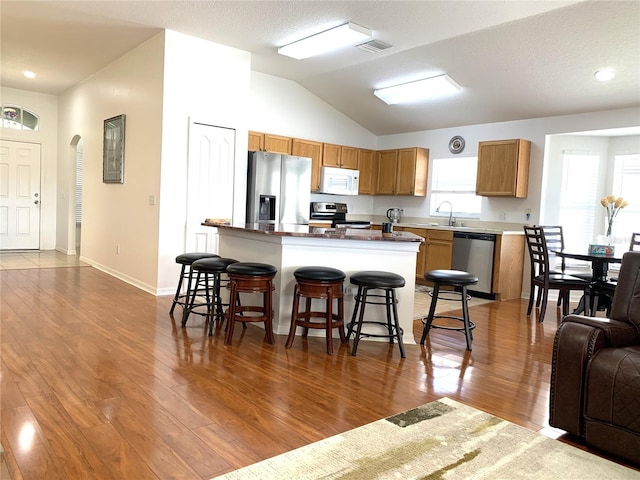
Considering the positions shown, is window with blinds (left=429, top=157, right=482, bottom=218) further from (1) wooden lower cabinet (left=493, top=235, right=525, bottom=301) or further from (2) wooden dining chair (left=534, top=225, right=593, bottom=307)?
(2) wooden dining chair (left=534, top=225, right=593, bottom=307)

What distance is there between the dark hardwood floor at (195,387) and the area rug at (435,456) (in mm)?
108

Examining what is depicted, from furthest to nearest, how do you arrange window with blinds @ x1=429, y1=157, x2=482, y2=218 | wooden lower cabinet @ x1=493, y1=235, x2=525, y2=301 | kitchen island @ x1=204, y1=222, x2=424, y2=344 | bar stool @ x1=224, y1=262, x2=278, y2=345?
window with blinds @ x1=429, y1=157, x2=482, y2=218 < wooden lower cabinet @ x1=493, y1=235, x2=525, y2=301 < kitchen island @ x1=204, y1=222, x2=424, y2=344 < bar stool @ x1=224, y1=262, x2=278, y2=345

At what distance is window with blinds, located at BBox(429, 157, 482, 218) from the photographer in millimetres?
7324

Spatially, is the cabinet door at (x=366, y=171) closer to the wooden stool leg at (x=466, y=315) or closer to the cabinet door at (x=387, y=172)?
the cabinet door at (x=387, y=172)

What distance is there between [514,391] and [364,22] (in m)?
3.67

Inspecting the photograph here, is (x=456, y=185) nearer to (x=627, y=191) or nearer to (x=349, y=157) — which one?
(x=349, y=157)

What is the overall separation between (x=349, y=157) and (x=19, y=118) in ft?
19.6

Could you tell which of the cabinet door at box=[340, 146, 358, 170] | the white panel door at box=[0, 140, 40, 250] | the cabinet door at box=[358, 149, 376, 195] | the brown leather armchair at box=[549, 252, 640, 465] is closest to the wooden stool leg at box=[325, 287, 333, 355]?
the brown leather armchair at box=[549, 252, 640, 465]

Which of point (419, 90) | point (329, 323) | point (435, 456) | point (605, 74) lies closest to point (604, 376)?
point (435, 456)

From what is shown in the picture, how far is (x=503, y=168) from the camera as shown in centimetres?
649

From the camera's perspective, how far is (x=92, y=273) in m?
6.56

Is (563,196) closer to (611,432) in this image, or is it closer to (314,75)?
(314,75)

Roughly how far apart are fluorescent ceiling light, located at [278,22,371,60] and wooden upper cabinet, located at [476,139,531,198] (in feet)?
8.52

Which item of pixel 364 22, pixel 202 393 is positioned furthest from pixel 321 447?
pixel 364 22
